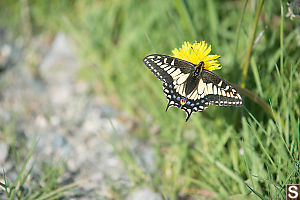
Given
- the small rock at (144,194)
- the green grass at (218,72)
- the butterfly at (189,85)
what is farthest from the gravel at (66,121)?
the butterfly at (189,85)

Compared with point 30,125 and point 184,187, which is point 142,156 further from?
point 30,125

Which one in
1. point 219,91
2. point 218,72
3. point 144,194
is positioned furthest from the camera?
point 218,72

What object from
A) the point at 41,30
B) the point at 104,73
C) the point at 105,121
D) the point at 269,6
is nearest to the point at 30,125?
the point at 105,121

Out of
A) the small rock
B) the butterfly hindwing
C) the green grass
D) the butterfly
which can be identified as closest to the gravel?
the small rock

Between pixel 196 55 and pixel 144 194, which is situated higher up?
pixel 196 55

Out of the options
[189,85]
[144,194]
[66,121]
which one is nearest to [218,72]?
[189,85]

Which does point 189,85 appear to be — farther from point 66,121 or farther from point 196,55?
point 66,121

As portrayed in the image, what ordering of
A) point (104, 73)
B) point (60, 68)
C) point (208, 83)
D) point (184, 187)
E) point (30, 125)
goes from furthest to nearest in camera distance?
point (60, 68) → point (104, 73) → point (30, 125) → point (184, 187) → point (208, 83)
